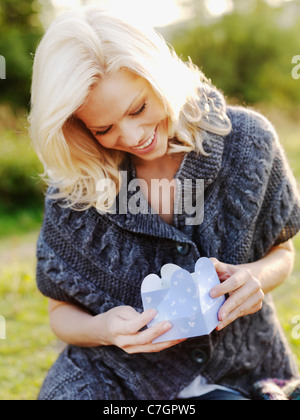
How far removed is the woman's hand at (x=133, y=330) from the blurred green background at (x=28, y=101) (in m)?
0.98

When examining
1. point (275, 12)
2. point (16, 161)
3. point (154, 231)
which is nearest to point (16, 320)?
point (154, 231)

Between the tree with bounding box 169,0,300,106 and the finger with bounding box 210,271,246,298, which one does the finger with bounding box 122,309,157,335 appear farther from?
the tree with bounding box 169,0,300,106

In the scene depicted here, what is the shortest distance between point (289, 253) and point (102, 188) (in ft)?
2.80

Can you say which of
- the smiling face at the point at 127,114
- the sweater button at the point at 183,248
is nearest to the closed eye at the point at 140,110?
the smiling face at the point at 127,114

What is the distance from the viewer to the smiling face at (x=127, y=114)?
1.78 m

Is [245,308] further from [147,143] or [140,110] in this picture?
[140,110]

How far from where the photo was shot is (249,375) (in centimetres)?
216

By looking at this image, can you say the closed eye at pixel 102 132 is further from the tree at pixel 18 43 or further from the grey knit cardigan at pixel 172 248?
the tree at pixel 18 43

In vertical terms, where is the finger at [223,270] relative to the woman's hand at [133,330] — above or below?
above

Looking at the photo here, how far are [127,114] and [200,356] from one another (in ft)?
3.28

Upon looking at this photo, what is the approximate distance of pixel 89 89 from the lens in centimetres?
177

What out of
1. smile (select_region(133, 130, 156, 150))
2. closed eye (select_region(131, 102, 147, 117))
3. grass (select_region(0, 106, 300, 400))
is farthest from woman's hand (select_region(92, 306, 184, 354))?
grass (select_region(0, 106, 300, 400))

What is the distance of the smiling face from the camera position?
1.78 m

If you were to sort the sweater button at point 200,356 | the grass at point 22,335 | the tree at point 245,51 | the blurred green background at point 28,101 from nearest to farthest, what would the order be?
the sweater button at point 200,356
the grass at point 22,335
the blurred green background at point 28,101
the tree at point 245,51
